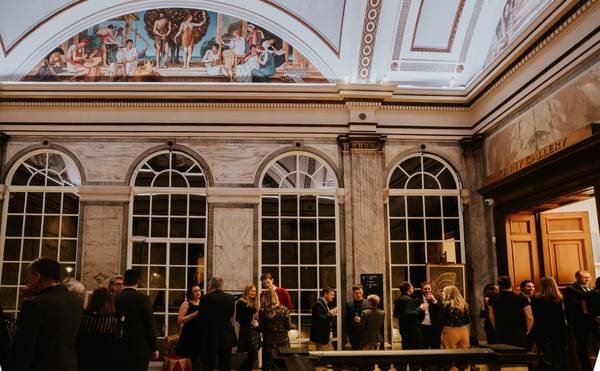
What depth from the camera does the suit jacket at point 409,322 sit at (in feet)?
27.3

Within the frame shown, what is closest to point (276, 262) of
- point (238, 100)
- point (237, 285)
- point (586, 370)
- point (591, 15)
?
point (237, 285)

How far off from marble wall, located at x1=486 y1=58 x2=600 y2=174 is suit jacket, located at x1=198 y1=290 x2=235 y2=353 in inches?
233

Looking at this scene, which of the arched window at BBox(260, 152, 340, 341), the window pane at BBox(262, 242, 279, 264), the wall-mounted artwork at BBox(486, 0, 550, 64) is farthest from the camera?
the window pane at BBox(262, 242, 279, 264)

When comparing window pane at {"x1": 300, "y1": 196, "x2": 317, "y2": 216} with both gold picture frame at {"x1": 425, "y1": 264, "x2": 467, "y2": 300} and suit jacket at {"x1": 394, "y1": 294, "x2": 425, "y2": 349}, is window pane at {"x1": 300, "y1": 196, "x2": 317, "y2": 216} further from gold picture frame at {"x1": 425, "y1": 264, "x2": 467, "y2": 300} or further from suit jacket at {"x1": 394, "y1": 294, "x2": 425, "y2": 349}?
suit jacket at {"x1": 394, "y1": 294, "x2": 425, "y2": 349}

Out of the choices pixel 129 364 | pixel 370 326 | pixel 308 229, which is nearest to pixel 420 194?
pixel 308 229

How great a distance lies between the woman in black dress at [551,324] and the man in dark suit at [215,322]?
13.9 ft

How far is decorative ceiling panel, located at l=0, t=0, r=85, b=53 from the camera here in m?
12.3

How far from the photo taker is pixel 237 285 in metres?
11.4

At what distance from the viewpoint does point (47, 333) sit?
3854mm

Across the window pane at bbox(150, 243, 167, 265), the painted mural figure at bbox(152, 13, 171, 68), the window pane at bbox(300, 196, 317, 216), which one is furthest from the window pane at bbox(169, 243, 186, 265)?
the painted mural figure at bbox(152, 13, 171, 68)

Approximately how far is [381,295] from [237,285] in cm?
294

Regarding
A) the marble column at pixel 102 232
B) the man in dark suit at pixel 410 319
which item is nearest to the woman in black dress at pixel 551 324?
the man in dark suit at pixel 410 319

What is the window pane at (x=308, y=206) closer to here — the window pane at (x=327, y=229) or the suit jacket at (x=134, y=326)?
the window pane at (x=327, y=229)

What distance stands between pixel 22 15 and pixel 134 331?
969 centimetres
